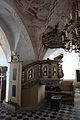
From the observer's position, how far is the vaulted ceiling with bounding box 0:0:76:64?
5.16 m

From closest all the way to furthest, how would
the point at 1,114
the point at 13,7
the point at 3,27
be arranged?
the point at 13,7 < the point at 1,114 < the point at 3,27

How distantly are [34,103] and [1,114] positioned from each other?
1.92 metres

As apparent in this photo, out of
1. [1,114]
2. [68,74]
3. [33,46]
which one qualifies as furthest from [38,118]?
[68,74]

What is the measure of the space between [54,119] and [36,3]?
4949 mm

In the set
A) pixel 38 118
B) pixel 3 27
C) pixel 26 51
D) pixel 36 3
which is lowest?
pixel 38 118

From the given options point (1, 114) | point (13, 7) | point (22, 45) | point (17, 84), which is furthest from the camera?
point (22, 45)

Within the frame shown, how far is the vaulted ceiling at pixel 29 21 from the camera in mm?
5160

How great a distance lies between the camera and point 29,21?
607cm

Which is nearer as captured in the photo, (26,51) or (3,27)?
(3,27)

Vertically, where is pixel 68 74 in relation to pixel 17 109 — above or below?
above

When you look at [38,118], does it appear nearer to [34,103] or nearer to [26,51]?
[34,103]

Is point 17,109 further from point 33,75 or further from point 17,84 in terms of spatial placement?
point 33,75

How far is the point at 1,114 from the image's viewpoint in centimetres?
552

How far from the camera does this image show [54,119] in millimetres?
5059
